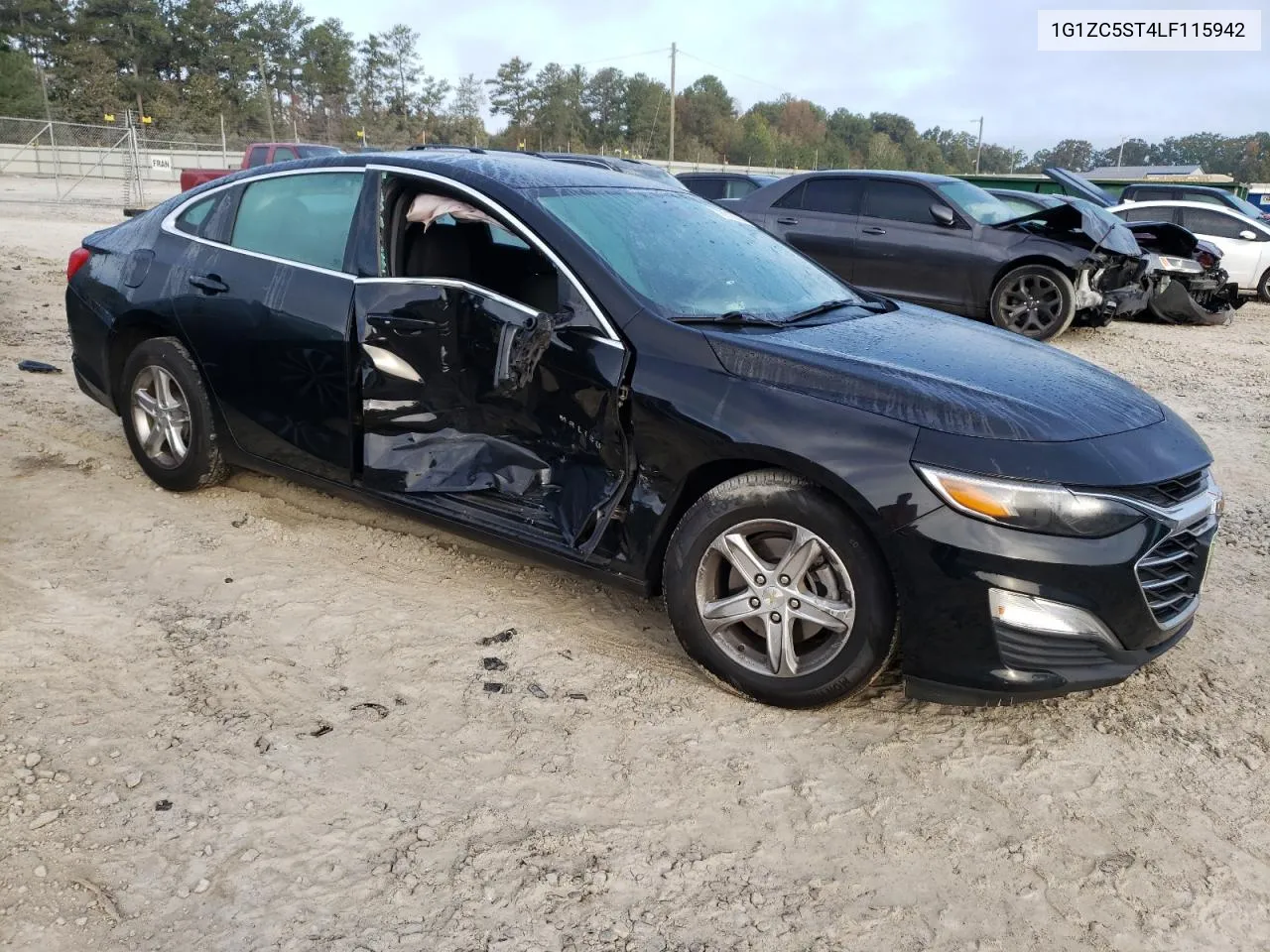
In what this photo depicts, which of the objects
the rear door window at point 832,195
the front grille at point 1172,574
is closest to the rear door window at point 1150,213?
the rear door window at point 832,195

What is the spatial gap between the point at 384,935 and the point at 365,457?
211 cm

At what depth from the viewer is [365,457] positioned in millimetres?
3916

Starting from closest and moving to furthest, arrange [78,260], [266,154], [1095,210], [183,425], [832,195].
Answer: [183,425] → [78,260] → [1095,210] → [832,195] → [266,154]

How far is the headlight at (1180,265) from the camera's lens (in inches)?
452

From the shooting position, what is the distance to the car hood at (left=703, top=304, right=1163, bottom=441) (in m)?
2.86

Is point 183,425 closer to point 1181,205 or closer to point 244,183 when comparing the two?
point 244,183

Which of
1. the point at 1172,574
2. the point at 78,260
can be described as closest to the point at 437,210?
Result: the point at 78,260

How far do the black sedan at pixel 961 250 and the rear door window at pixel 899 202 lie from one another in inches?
0.4

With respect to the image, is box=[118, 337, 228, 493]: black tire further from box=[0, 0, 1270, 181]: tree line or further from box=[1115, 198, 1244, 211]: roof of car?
box=[0, 0, 1270, 181]: tree line

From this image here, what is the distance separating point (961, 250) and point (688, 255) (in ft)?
23.2

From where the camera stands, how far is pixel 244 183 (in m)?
4.44

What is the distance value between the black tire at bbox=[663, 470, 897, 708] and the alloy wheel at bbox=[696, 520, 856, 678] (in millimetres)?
16

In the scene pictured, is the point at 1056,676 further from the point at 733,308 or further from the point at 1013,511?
the point at 733,308

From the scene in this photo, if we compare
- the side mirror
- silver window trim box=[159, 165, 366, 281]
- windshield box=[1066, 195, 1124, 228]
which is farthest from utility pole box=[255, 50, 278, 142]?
silver window trim box=[159, 165, 366, 281]
